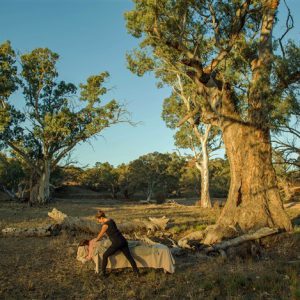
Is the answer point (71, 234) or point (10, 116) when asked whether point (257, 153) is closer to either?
point (71, 234)

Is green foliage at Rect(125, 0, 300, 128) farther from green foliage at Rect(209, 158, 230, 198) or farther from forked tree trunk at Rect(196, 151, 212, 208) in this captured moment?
green foliage at Rect(209, 158, 230, 198)

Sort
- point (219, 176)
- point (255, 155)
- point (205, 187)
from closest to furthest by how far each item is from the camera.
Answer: point (255, 155) → point (205, 187) → point (219, 176)

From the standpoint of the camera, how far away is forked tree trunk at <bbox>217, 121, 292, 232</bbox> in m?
14.4

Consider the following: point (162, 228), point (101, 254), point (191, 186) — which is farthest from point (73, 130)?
point (191, 186)

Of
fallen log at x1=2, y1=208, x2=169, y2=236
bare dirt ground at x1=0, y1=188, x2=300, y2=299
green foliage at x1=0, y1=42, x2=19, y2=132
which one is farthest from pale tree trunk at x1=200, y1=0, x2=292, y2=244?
green foliage at x1=0, y1=42, x2=19, y2=132

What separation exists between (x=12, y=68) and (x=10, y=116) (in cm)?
439

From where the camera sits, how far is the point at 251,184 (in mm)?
14906

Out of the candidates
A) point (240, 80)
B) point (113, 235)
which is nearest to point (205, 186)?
point (240, 80)

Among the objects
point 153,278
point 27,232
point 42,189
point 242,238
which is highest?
point 42,189

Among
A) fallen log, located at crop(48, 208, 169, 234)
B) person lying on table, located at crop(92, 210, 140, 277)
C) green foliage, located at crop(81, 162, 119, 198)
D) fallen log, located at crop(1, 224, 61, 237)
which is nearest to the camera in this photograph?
person lying on table, located at crop(92, 210, 140, 277)

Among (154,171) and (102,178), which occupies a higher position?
(154,171)


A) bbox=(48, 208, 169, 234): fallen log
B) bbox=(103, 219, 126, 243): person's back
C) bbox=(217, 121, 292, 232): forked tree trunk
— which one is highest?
bbox=(217, 121, 292, 232): forked tree trunk

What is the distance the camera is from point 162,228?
16453mm

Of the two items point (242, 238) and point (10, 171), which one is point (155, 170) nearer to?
point (10, 171)
